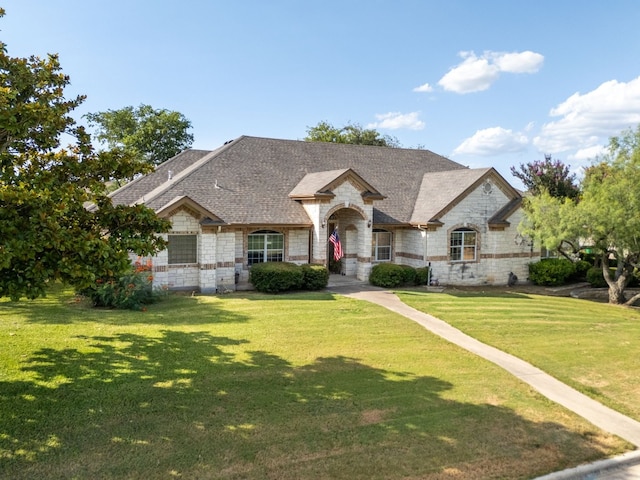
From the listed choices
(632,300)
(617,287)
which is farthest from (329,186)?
(632,300)

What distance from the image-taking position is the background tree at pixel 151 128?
1725 inches

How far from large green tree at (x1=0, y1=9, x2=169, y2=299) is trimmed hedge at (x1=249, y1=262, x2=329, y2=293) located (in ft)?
38.3

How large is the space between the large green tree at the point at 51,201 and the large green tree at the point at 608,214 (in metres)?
19.2

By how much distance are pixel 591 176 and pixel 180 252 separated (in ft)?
62.7

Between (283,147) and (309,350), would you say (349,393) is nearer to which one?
(309,350)

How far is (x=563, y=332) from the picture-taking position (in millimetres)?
16422

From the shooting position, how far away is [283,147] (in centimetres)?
2925

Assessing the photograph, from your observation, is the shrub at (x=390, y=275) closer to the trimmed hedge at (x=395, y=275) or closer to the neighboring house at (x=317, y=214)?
the trimmed hedge at (x=395, y=275)

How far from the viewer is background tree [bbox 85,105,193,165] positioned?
144ft

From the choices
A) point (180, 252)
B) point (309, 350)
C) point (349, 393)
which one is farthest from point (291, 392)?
point (180, 252)

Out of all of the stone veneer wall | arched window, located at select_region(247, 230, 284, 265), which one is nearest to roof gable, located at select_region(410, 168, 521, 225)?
the stone veneer wall

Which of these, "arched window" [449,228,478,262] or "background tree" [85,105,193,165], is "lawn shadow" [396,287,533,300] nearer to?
"arched window" [449,228,478,262]

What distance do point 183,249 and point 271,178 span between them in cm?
690

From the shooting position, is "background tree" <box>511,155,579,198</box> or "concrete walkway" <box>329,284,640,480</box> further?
"background tree" <box>511,155,579,198</box>
